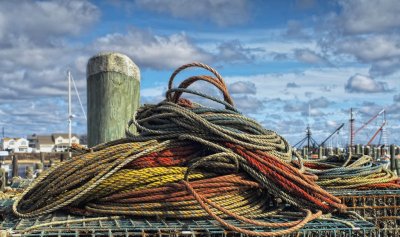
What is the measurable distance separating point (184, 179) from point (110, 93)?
186 cm

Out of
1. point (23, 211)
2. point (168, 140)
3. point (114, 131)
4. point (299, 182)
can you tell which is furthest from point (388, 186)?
point (23, 211)

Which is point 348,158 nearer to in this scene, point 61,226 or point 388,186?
point 388,186

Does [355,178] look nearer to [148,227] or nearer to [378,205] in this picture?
[378,205]

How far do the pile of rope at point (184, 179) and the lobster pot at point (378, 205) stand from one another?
482 millimetres

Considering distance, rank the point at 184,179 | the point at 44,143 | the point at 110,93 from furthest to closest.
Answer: the point at 44,143 < the point at 110,93 < the point at 184,179

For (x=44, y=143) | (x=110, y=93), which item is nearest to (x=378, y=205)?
(x=110, y=93)

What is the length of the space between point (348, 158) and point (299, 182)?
1.86 meters

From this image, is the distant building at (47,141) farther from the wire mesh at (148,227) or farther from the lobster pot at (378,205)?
the wire mesh at (148,227)

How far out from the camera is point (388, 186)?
4.44 metres

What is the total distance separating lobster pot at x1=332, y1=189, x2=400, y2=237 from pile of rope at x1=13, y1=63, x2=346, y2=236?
0.48 meters

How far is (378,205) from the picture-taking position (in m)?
4.09

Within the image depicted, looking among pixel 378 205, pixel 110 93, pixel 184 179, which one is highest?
pixel 110 93

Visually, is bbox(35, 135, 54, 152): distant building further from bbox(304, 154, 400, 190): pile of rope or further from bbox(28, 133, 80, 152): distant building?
bbox(304, 154, 400, 190): pile of rope

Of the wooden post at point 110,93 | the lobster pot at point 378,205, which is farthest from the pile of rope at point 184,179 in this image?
the wooden post at point 110,93
